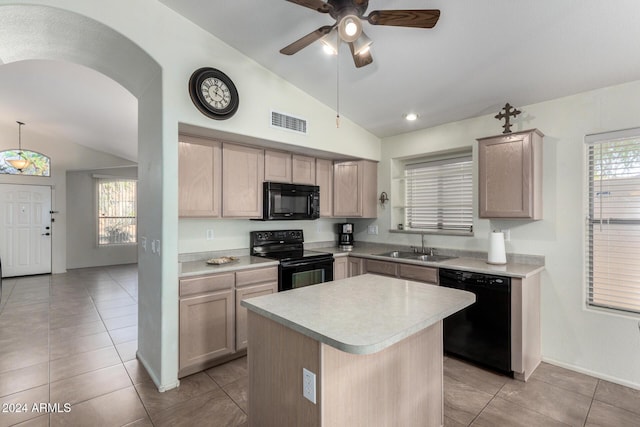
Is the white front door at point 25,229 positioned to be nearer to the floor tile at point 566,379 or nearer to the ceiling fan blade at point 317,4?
the ceiling fan blade at point 317,4

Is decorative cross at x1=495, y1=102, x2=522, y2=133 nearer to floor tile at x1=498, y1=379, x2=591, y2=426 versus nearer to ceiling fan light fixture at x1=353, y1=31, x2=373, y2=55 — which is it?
ceiling fan light fixture at x1=353, y1=31, x2=373, y2=55

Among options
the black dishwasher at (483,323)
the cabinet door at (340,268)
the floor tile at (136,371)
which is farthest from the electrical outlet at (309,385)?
the cabinet door at (340,268)

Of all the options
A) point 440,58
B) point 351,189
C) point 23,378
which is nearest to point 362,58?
point 440,58

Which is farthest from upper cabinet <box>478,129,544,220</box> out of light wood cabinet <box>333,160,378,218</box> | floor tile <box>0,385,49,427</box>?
floor tile <box>0,385,49,427</box>

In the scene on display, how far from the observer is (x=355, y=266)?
3912 millimetres

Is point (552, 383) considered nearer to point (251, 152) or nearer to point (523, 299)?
point (523, 299)

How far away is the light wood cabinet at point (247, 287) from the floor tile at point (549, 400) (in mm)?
2194

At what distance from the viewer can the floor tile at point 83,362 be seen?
8.89 ft

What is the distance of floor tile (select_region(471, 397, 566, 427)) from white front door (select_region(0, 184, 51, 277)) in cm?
858

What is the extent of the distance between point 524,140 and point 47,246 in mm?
8978

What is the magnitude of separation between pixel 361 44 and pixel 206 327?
8.36 ft

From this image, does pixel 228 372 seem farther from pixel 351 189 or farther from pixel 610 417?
pixel 610 417

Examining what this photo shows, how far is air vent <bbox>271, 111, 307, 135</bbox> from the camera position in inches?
126

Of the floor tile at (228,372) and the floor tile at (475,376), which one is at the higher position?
the floor tile at (228,372)
